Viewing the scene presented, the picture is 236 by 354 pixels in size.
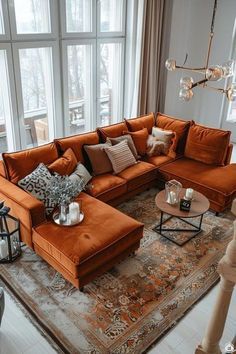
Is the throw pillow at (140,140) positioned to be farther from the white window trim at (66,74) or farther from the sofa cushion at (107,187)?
the white window trim at (66,74)

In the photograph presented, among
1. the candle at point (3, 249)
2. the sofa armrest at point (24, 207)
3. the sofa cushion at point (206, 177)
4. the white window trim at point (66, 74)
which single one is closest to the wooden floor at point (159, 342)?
the candle at point (3, 249)

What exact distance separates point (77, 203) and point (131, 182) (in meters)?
1.10

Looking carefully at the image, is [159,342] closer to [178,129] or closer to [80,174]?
[80,174]

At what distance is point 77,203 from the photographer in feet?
10.7

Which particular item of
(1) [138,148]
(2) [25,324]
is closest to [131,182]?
(1) [138,148]

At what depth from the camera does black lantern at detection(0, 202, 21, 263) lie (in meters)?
3.02

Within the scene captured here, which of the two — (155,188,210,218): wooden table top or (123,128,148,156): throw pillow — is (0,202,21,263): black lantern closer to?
(155,188,210,218): wooden table top

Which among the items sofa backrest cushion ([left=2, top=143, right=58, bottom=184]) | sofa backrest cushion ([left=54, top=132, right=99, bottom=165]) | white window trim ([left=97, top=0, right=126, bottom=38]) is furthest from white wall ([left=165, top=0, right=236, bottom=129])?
sofa backrest cushion ([left=2, top=143, right=58, bottom=184])

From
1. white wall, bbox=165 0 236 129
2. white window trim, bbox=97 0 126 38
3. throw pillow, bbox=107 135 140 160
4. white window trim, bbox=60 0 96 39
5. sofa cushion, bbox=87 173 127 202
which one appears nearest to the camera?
sofa cushion, bbox=87 173 127 202

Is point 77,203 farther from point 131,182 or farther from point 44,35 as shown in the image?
point 44,35

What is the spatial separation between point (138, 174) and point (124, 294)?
5.64 ft

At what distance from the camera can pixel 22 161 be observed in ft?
11.3

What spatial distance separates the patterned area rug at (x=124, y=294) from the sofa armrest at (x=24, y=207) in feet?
1.13

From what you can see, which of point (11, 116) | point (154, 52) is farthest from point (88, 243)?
point (154, 52)
